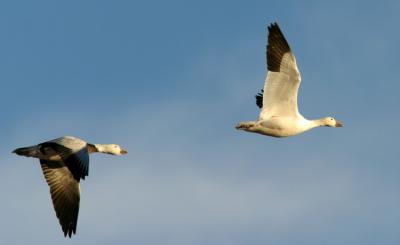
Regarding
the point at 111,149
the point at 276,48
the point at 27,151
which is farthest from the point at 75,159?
the point at 276,48

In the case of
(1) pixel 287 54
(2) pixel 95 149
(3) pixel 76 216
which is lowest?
(3) pixel 76 216

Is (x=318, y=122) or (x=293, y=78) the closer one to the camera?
(x=293, y=78)

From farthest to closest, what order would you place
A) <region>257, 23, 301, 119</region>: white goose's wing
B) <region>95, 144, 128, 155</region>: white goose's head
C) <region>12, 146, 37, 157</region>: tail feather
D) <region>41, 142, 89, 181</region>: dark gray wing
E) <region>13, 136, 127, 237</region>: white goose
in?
<region>95, 144, 128, 155</region>: white goose's head < <region>257, 23, 301, 119</region>: white goose's wing < <region>12, 146, 37, 157</region>: tail feather < <region>13, 136, 127, 237</region>: white goose < <region>41, 142, 89, 181</region>: dark gray wing

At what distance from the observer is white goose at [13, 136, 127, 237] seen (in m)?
23.8

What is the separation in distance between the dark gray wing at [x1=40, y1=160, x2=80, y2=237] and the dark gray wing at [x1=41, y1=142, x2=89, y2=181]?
2.74 ft

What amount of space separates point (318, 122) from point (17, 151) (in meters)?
7.06

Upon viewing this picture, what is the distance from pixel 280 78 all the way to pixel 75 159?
4.85 metres

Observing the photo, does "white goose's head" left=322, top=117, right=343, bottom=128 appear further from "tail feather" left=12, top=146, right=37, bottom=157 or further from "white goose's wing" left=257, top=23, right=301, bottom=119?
"tail feather" left=12, top=146, right=37, bottom=157

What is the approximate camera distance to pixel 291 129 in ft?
82.2

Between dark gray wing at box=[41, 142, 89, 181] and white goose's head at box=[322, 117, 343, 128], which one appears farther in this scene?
white goose's head at box=[322, 117, 343, 128]

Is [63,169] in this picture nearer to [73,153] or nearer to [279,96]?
[73,153]

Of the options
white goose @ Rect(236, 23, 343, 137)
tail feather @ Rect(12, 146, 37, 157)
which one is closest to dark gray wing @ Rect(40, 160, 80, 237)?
tail feather @ Rect(12, 146, 37, 157)

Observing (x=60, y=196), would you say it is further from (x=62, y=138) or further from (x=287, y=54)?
(x=287, y=54)

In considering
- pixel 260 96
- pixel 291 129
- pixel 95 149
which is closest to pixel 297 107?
pixel 291 129
